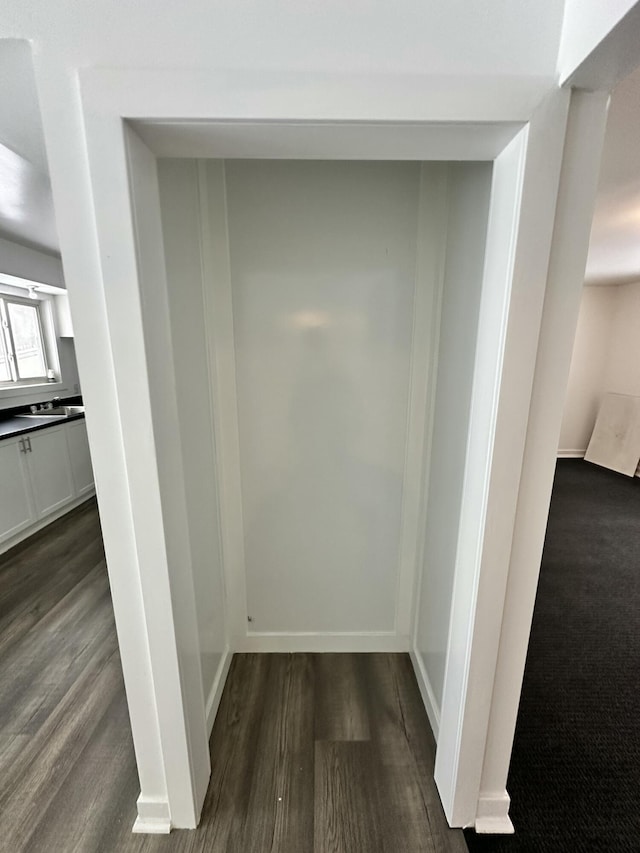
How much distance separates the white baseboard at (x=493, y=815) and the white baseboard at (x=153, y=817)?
105 centimetres

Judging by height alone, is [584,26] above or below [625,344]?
above

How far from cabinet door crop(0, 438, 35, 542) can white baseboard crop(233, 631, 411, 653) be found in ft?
7.53

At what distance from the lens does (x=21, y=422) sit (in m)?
3.52

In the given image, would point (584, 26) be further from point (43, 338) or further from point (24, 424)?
point (43, 338)

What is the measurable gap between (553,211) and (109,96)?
3.33 ft

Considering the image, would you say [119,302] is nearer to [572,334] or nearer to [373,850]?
[572,334]

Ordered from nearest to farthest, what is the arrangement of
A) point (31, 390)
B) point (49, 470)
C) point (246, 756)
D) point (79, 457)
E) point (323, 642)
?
point (246, 756) < point (323, 642) < point (49, 470) < point (79, 457) < point (31, 390)

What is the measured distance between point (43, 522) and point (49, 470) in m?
0.47

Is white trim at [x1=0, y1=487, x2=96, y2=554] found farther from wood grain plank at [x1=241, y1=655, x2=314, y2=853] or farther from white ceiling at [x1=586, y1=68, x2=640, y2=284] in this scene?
white ceiling at [x1=586, y1=68, x2=640, y2=284]

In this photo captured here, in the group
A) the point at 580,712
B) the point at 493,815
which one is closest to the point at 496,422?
the point at 493,815

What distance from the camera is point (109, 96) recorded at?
0.80 metres

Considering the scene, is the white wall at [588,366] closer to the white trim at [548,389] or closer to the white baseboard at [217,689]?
the white trim at [548,389]

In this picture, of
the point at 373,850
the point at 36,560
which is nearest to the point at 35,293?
the point at 36,560

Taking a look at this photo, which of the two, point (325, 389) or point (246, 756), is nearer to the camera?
point (246, 756)
